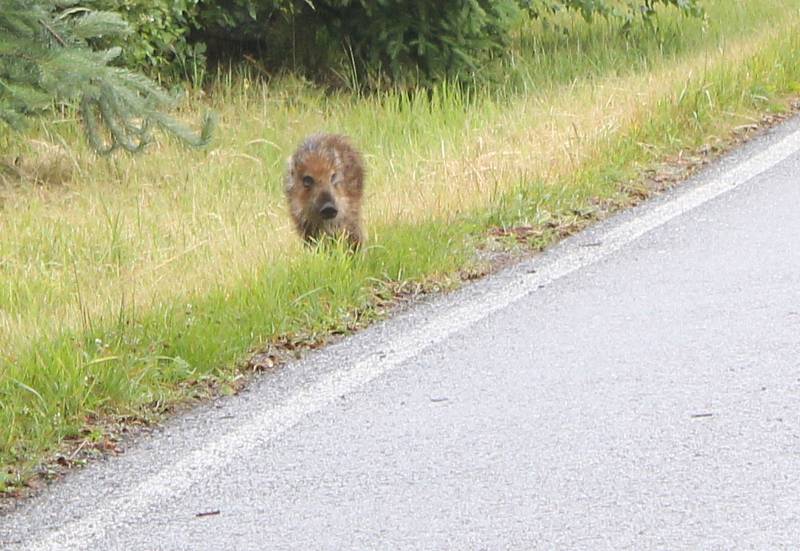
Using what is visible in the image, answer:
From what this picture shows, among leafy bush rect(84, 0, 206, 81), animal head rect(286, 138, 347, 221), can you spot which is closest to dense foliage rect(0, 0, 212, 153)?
leafy bush rect(84, 0, 206, 81)

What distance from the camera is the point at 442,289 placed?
700 cm

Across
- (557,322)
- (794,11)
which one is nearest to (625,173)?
(557,322)

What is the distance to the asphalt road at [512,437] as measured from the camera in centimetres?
452

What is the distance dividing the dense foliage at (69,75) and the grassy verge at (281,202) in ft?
1.42

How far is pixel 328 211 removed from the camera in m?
7.64

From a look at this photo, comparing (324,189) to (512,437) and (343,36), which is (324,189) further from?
(343,36)

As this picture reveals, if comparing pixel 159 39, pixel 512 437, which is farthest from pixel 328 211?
pixel 159 39

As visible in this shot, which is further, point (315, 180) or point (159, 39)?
point (159, 39)

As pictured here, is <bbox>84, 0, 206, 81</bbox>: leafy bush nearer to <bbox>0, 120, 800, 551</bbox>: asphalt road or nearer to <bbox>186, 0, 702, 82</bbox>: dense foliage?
<bbox>186, 0, 702, 82</bbox>: dense foliage

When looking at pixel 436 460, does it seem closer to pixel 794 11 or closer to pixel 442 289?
pixel 442 289

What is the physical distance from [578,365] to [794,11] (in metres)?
9.30

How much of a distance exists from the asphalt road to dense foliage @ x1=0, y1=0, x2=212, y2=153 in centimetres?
305

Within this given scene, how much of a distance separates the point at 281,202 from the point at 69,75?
1.53 meters

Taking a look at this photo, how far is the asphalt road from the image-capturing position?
452 cm
